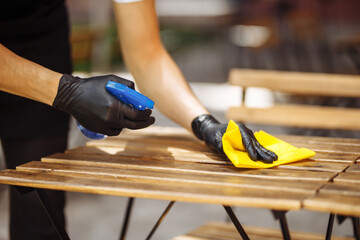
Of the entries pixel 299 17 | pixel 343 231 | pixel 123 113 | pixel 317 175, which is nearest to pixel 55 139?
pixel 123 113

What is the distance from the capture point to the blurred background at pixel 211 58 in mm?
3123

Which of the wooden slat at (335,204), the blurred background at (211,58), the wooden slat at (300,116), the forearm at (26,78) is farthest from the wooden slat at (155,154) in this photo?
the blurred background at (211,58)

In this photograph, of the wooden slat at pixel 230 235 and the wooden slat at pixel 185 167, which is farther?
the wooden slat at pixel 230 235

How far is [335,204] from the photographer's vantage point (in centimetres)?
100

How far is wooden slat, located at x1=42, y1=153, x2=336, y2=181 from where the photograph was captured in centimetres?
126

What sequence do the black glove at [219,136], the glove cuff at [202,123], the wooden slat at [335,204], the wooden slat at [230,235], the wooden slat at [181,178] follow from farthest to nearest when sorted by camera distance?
the wooden slat at [230,235] < the glove cuff at [202,123] < the black glove at [219,136] < the wooden slat at [181,178] < the wooden slat at [335,204]

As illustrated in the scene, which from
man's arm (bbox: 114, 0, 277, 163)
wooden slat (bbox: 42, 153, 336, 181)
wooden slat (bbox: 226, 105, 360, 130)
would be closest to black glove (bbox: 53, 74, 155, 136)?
wooden slat (bbox: 42, 153, 336, 181)

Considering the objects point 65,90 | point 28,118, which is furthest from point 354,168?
point 28,118

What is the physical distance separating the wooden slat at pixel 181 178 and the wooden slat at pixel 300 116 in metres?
1.26

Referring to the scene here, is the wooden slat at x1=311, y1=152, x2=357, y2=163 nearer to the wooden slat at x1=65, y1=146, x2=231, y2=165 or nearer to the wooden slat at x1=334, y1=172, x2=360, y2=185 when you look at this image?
the wooden slat at x1=334, y1=172, x2=360, y2=185

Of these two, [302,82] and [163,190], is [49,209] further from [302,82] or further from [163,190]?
[302,82]

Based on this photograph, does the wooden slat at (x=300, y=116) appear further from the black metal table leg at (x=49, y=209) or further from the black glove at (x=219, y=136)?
the black metal table leg at (x=49, y=209)

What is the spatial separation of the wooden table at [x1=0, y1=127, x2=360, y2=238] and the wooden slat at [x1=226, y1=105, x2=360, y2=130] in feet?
2.69

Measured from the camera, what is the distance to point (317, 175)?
1258 mm
